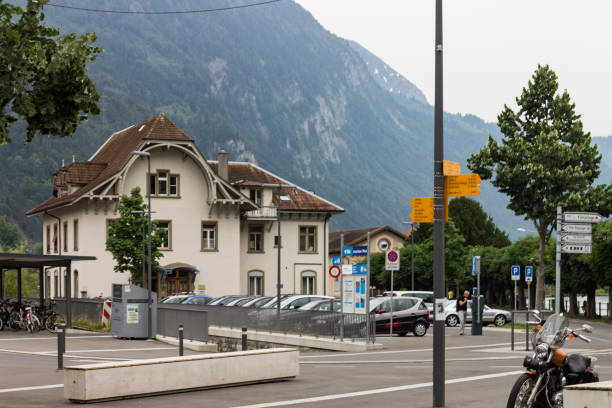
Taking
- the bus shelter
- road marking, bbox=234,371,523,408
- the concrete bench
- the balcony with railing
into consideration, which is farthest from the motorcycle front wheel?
the balcony with railing

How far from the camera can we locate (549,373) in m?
11.0

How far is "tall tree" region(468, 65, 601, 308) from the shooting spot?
4284 cm

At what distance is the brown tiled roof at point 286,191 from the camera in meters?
68.6

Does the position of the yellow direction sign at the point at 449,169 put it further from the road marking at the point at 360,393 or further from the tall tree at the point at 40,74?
the tall tree at the point at 40,74

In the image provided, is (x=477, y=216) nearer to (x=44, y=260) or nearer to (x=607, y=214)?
(x=607, y=214)

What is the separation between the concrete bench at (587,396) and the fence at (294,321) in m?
17.4

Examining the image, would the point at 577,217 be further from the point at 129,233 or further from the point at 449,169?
the point at 129,233

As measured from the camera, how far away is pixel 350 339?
1100 inches

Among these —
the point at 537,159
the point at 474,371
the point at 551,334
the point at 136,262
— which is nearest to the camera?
the point at 551,334

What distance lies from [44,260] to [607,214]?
83.2 feet

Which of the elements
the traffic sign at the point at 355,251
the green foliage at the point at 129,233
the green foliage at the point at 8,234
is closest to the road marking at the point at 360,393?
the traffic sign at the point at 355,251

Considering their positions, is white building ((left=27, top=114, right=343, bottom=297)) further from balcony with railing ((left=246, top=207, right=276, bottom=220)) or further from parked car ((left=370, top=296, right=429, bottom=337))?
parked car ((left=370, top=296, right=429, bottom=337))

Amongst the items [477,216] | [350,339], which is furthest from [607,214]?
[477,216]

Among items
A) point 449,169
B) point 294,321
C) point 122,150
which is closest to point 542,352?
point 449,169
